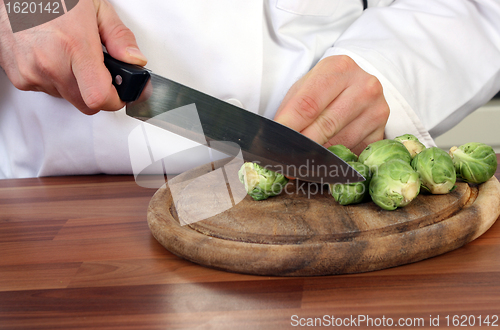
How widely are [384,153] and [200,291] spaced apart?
1.74 ft

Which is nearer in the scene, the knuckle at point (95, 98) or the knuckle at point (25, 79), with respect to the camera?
the knuckle at point (95, 98)

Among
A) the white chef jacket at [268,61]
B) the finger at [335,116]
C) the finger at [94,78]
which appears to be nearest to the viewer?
the finger at [94,78]

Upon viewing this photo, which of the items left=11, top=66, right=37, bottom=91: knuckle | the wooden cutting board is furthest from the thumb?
the wooden cutting board

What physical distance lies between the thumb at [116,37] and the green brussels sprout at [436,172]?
720 mm

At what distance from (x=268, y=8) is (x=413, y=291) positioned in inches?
37.0

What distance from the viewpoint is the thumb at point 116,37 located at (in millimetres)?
1012

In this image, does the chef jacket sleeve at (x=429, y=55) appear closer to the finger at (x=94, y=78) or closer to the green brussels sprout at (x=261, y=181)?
the green brussels sprout at (x=261, y=181)

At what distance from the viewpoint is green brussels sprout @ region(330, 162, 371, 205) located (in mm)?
875

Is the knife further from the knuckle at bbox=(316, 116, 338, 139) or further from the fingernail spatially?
the knuckle at bbox=(316, 116, 338, 139)

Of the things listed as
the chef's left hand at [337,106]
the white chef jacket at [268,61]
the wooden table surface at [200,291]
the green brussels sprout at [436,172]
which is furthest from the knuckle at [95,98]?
the green brussels sprout at [436,172]

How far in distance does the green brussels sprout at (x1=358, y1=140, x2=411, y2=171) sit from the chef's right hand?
24.0 inches

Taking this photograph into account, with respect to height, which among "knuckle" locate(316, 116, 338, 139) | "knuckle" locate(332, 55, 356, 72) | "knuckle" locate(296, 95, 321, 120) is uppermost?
"knuckle" locate(332, 55, 356, 72)

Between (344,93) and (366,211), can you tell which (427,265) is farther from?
(344,93)

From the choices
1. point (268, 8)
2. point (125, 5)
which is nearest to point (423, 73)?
point (268, 8)
